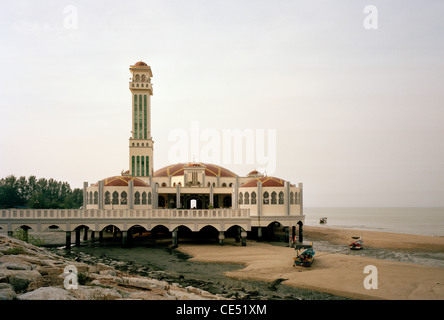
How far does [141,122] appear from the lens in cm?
6062

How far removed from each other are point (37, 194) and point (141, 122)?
4130cm

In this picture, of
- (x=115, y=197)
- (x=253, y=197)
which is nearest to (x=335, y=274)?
(x=253, y=197)

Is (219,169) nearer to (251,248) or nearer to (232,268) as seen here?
(251,248)

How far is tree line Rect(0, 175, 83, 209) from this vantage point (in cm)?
8188

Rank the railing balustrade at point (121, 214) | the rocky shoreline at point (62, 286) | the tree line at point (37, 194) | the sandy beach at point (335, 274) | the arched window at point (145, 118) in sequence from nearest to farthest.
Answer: the rocky shoreline at point (62, 286) → the sandy beach at point (335, 274) → the railing balustrade at point (121, 214) → the arched window at point (145, 118) → the tree line at point (37, 194)

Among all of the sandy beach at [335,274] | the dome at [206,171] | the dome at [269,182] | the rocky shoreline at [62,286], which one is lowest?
the sandy beach at [335,274]

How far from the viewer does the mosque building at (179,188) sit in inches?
1684

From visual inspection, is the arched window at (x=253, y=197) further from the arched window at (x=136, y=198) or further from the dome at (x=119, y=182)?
the arched window at (x=136, y=198)

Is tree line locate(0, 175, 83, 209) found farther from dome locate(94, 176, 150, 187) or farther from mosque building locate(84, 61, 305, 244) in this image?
dome locate(94, 176, 150, 187)

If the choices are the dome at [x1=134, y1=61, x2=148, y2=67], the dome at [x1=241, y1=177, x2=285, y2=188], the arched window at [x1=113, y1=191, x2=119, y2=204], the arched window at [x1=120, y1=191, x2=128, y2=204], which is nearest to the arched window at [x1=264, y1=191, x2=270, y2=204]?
the dome at [x1=241, y1=177, x2=285, y2=188]

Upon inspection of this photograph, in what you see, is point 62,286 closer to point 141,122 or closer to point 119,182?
point 119,182

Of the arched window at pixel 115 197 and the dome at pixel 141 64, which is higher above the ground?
the dome at pixel 141 64

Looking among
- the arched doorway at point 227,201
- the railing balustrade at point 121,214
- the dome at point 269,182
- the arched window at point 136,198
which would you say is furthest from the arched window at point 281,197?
the arched window at point 136,198

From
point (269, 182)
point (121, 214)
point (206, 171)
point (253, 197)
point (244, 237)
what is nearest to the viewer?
point (121, 214)
